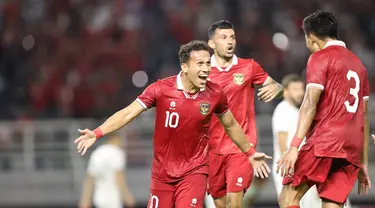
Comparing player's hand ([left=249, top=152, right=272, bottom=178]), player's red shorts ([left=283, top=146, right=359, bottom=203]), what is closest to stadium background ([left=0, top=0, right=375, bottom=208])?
player's hand ([left=249, top=152, right=272, bottom=178])

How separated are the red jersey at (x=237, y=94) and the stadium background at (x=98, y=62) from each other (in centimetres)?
663

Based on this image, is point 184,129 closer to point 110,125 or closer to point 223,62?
point 110,125

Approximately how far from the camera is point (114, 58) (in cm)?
1895

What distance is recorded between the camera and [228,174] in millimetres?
10641

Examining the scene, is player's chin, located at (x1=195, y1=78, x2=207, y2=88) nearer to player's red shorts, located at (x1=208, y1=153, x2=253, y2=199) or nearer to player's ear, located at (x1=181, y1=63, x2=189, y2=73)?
player's ear, located at (x1=181, y1=63, x2=189, y2=73)

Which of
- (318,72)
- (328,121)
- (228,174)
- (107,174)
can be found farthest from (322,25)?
(107,174)

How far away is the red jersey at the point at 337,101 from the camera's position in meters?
8.85

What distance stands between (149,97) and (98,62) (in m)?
9.66

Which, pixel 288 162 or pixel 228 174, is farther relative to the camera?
pixel 228 174

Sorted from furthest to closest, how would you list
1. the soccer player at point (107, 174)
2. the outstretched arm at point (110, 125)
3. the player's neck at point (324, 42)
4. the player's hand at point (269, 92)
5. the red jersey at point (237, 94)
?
the soccer player at point (107, 174) < the red jersey at point (237, 94) < the player's hand at point (269, 92) < the player's neck at point (324, 42) < the outstretched arm at point (110, 125)

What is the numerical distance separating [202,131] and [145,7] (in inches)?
402

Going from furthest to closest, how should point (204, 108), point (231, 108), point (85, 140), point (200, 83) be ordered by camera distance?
point (231, 108) < point (204, 108) < point (200, 83) < point (85, 140)

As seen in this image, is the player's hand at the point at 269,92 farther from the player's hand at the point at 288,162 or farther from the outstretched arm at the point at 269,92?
the player's hand at the point at 288,162

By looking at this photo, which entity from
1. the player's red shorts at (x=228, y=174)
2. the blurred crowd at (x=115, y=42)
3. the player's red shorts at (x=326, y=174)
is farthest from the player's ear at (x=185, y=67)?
the blurred crowd at (x=115, y=42)
